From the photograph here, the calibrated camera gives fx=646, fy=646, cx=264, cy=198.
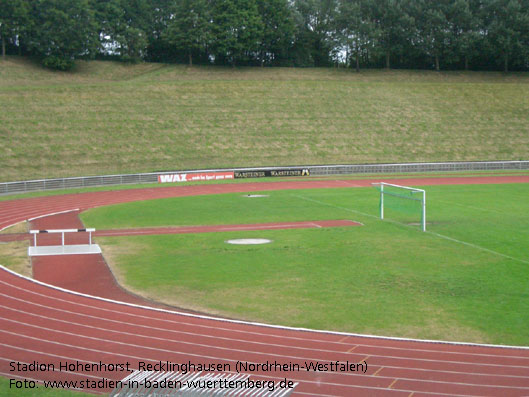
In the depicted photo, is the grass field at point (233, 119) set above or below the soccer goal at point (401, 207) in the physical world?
above

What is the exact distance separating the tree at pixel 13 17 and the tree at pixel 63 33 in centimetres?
149

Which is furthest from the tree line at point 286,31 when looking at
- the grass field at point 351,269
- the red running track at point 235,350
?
the red running track at point 235,350

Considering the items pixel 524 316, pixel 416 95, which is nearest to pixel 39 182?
pixel 524 316

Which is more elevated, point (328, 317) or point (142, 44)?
point (142, 44)

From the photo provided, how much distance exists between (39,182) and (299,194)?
18.8 meters

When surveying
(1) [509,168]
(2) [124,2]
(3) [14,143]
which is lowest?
(1) [509,168]

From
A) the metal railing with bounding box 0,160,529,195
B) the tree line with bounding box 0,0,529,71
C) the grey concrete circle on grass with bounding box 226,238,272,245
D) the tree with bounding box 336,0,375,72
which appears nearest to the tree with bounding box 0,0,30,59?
the tree line with bounding box 0,0,529,71

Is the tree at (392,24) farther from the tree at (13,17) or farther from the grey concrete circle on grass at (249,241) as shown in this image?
the grey concrete circle on grass at (249,241)

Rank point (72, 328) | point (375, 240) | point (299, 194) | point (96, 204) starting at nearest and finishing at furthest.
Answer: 1. point (72, 328)
2. point (375, 240)
3. point (96, 204)
4. point (299, 194)

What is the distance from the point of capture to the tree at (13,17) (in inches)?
2995

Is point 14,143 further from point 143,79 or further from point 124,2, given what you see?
point 124,2

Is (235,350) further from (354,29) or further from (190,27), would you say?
(354,29)

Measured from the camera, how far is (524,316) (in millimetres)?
15992

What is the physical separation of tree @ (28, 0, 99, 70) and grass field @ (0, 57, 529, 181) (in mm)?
1943
